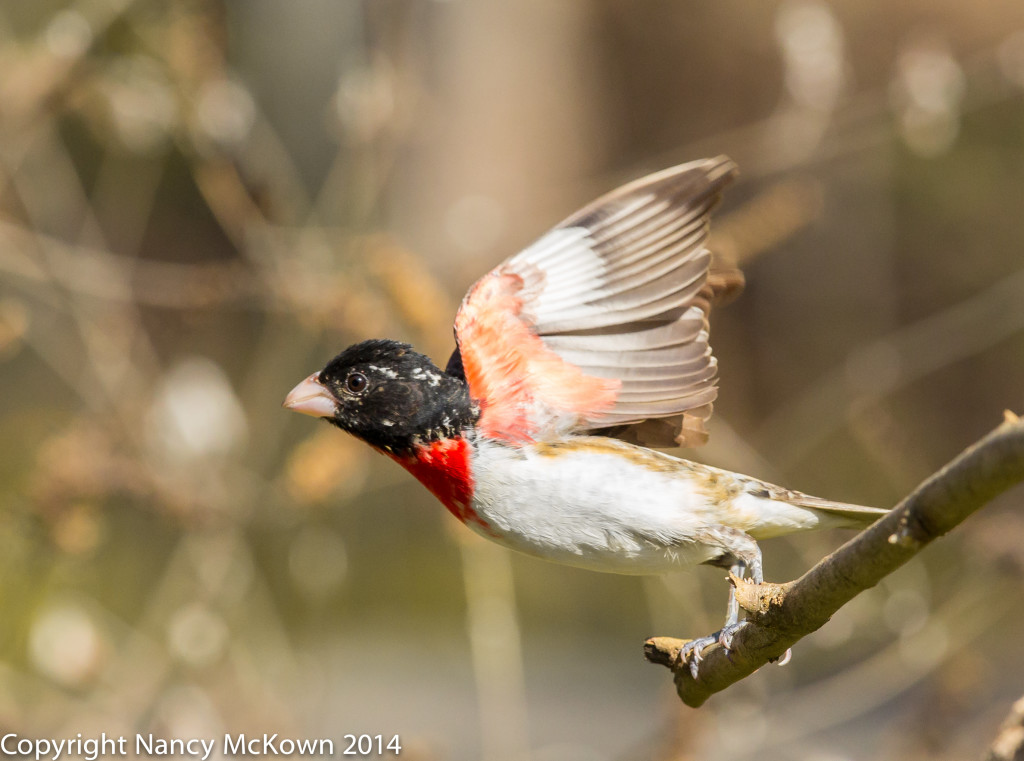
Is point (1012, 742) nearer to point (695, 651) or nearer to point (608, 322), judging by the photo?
point (695, 651)

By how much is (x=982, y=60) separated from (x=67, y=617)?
4201mm

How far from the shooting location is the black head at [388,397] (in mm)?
2641

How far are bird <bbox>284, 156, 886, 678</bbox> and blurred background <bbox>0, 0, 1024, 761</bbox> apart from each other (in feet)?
2.68

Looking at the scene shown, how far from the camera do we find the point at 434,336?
3.85 meters

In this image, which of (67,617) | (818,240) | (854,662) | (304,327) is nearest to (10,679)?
(67,617)

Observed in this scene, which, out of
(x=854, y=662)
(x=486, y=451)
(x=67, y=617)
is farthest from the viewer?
(x=854, y=662)

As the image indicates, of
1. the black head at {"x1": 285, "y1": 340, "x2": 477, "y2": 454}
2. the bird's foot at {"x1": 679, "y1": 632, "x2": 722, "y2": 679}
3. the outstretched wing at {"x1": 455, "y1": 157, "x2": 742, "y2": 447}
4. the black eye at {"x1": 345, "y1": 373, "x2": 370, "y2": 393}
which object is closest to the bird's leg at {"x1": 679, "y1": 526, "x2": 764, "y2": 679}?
the bird's foot at {"x1": 679, "y1": 632, "x2": 722, "y2": 679}

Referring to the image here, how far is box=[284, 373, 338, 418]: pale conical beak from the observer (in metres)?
2.73

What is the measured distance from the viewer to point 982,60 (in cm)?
469

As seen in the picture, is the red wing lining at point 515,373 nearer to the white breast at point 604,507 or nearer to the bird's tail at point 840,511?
the white breast at point 604,507

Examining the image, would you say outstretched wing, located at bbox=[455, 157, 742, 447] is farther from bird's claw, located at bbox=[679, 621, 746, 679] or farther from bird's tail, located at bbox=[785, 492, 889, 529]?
bird's claw, located at bbox=[679, 621, 746, 679]

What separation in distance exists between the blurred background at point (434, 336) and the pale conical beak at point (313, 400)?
A: 78cm

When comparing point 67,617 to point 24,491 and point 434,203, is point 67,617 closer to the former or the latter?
point 24,491

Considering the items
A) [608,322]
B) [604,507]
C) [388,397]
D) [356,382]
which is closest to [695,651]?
[604,507]
